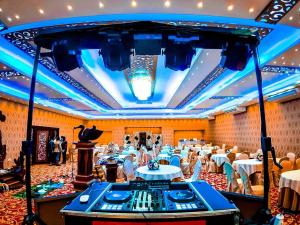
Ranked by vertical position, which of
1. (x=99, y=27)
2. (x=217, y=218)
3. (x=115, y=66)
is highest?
(x=99, y=27)

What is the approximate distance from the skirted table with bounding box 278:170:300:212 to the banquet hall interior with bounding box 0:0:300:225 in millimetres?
19

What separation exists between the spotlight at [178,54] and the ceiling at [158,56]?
842mm

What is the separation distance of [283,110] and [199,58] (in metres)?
5.50

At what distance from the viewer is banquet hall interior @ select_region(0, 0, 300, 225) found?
6.98 ft

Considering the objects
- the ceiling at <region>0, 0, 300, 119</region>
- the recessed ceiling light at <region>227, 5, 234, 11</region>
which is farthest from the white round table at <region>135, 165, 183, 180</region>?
the recessed ceiling light at <region>227, 5, 234, 11</region>

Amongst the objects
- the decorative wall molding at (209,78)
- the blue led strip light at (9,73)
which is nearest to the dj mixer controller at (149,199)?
the decorative wall molding at (209,78)

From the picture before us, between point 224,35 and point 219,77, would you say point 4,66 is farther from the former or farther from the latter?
point 219,77

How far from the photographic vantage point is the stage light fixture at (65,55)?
251 centimetres

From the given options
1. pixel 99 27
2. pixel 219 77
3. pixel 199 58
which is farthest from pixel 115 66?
pixel 219 77

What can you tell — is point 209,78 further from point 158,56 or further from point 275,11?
point 275,11

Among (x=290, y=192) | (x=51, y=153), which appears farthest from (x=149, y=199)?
(x=51, y=153)

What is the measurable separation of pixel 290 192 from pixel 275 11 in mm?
3394

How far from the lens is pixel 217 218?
6.03 feet

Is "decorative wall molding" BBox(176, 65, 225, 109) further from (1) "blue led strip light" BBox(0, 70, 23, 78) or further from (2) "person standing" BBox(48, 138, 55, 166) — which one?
(2) "person standing" BBox(48, 138, 55, 166)
